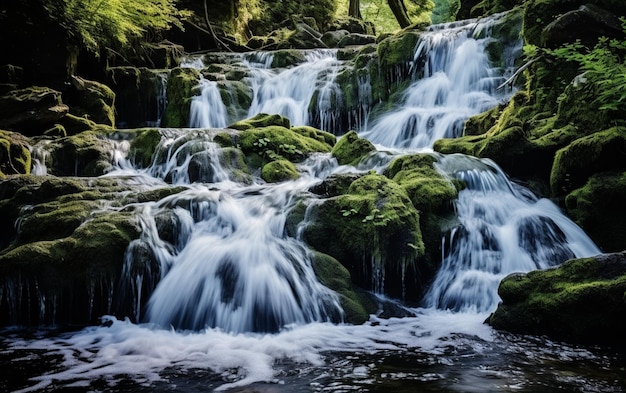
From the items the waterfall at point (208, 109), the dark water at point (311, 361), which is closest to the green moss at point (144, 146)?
the waterfall at point (208, 109)

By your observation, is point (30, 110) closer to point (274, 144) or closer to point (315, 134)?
point (274, 144)

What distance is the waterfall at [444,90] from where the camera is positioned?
1177 centimetres

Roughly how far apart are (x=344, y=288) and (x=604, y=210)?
13.5 ft

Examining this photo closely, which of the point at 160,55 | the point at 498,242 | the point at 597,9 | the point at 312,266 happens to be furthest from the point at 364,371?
the point at 160,55

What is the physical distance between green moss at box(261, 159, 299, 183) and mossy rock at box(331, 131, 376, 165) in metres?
0.99

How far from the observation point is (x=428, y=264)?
20.7 feet

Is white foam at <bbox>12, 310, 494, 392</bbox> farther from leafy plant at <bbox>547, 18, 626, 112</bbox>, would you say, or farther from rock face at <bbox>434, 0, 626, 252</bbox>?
leafy plant at <bbox>547, 18, 626, 112</bbox>

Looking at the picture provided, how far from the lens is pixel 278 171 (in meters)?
9.18

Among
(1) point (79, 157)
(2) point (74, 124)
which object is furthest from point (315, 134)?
(2) point (74, 124)

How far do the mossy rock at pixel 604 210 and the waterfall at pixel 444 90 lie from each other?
15.2 feet

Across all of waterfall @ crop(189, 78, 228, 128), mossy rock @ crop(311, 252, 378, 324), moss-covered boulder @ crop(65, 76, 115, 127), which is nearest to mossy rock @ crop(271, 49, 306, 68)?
waterfall @ crop(189, 78, 228, 128)

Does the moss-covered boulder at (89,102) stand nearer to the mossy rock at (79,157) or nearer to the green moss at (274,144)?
the mossy rock at (79,157)

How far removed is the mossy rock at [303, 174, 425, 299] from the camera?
19.6ft

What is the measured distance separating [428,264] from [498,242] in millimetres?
1174
